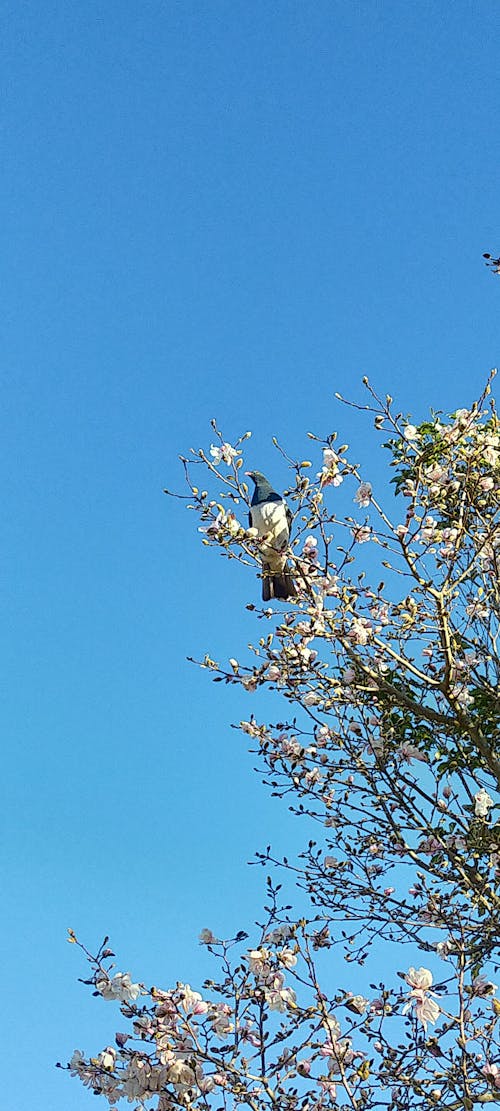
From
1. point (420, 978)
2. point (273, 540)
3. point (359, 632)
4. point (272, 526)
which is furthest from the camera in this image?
point (272, 526)

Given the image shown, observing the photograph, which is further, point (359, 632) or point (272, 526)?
point (272, 526)

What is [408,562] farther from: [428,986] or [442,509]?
[428,986]

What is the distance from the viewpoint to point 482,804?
5.41m

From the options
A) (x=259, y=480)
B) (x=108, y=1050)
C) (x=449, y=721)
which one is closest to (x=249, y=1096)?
(x=108, y=1050)

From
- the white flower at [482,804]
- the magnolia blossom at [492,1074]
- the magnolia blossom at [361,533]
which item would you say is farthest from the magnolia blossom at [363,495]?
the magnolia blossom at [492,1074]

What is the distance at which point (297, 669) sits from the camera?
18.7 ft

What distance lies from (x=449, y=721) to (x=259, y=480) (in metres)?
2.01

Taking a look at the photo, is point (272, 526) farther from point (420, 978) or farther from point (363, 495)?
point (420, 978)

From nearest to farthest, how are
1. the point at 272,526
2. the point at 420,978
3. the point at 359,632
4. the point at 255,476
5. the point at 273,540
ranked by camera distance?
1. the point at 420,978
2. the point at 359,632
3. the point at 273,540
4. the point at 272,526
5. the point at 255,476

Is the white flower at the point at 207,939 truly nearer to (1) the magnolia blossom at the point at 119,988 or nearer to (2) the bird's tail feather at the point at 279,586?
(1) the magnolia blossom at the point at 119,988

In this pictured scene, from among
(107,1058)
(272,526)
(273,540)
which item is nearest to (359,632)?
(273,540)

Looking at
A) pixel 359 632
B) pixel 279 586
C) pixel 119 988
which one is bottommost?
pixel 119 988

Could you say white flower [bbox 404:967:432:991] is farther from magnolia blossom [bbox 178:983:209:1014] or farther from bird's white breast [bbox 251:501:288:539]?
bird's white breast [bbox 251:501:288:539]

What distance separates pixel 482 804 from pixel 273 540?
1805 millimetres
